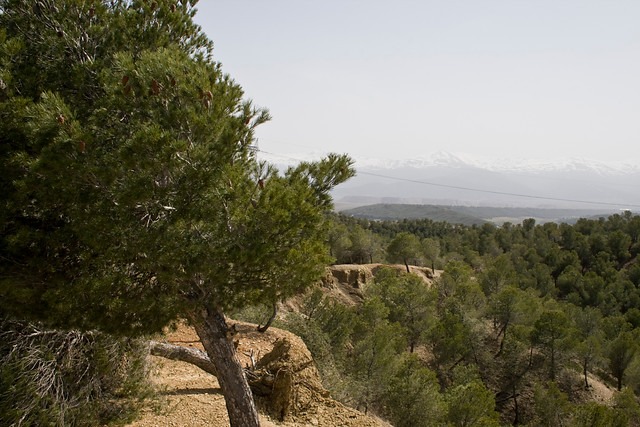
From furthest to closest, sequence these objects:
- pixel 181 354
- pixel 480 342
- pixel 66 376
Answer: pixel 480 342 < pixel 181 354 < pixel 66 376

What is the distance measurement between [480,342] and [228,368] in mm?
26569

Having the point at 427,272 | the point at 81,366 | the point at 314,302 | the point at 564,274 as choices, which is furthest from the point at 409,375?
the point at 564,274

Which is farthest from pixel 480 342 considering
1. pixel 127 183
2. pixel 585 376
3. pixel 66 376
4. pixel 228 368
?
pixel 127 183

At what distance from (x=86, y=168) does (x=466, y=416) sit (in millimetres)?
17634

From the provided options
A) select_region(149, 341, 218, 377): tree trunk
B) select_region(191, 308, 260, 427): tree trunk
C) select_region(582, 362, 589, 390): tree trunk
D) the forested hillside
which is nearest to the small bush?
select_region(149, 341, 218, 377): tree trunk

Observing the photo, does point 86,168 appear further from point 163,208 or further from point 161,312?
point 161,312

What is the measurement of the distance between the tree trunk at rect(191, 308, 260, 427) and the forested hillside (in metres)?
5.68

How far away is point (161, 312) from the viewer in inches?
203

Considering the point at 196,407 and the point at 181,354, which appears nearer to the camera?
the point at 196,407

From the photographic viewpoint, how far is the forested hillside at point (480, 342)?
17078 mm

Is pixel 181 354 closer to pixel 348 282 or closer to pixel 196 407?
pixel 196 407

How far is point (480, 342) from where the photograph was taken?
2836 cm

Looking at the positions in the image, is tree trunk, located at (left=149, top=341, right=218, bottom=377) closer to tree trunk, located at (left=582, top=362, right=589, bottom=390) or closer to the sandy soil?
the sandy soil

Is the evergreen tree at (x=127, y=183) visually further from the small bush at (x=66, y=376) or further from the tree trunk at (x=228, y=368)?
the small bush at (x=66, y=376)
